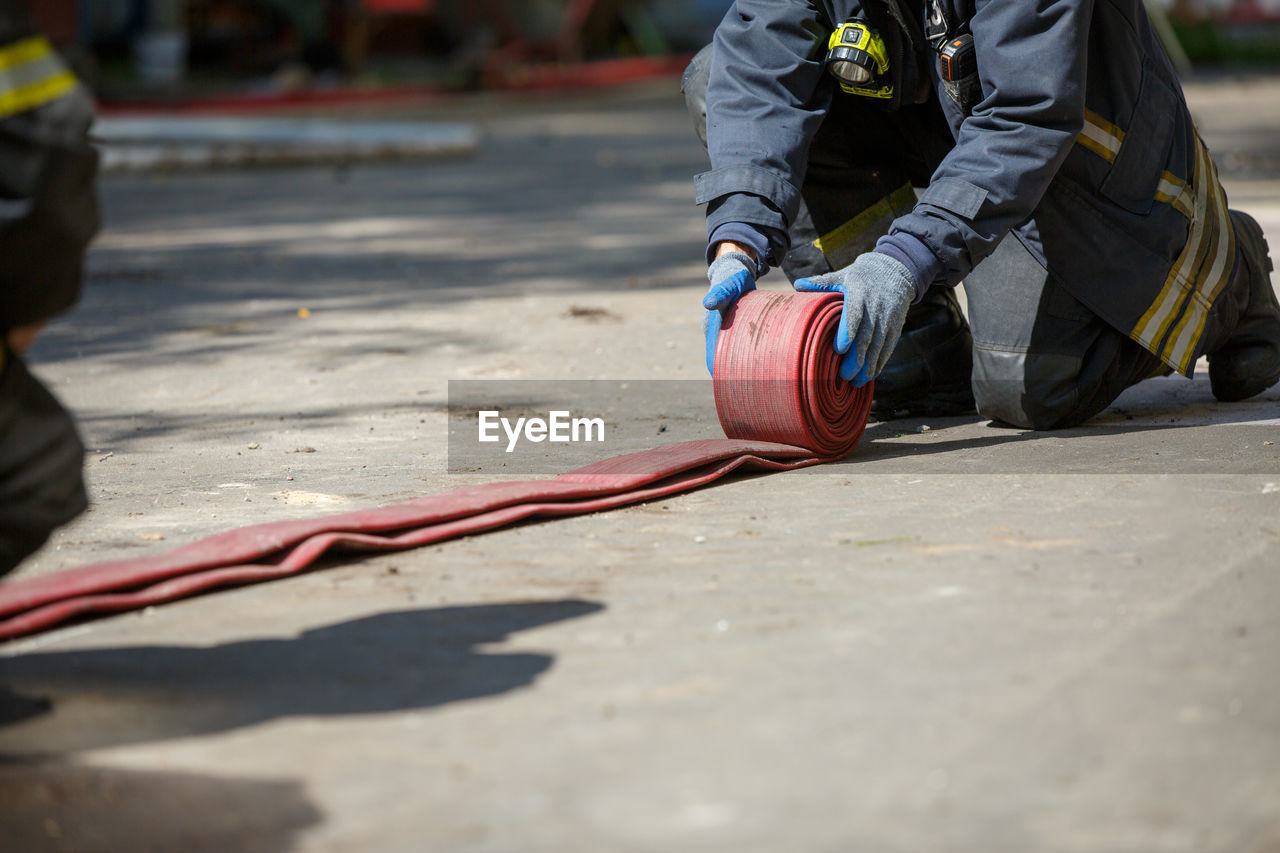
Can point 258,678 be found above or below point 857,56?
below

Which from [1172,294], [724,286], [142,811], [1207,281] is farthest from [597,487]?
[1207,281]

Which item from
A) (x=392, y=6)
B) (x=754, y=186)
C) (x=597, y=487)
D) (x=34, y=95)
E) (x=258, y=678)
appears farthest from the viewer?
(x=392, y=6)

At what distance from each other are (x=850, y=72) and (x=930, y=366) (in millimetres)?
799

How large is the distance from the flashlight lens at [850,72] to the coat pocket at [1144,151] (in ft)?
1.94

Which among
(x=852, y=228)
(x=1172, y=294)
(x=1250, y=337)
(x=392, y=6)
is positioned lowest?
(x=1250, y=337)

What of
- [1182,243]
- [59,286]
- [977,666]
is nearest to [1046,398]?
[1182,243]

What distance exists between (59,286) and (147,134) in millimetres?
9871

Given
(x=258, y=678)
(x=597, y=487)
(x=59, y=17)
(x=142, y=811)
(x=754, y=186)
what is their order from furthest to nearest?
(x=59, y=17) < (x=754, y=186) < (x=597, y=487) < (x=258, y=678) < (x=142, y=811)

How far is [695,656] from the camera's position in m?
2.12

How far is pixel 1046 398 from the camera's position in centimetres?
353

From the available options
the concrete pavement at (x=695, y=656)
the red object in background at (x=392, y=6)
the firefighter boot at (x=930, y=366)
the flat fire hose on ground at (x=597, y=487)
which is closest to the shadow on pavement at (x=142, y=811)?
the concrete pavement at (x=695, y=656)

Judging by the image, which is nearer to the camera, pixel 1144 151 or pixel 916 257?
pixel 916 257

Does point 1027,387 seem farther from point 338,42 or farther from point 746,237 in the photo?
point 338,42

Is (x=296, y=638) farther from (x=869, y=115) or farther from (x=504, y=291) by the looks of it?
(x=504, y=291)
